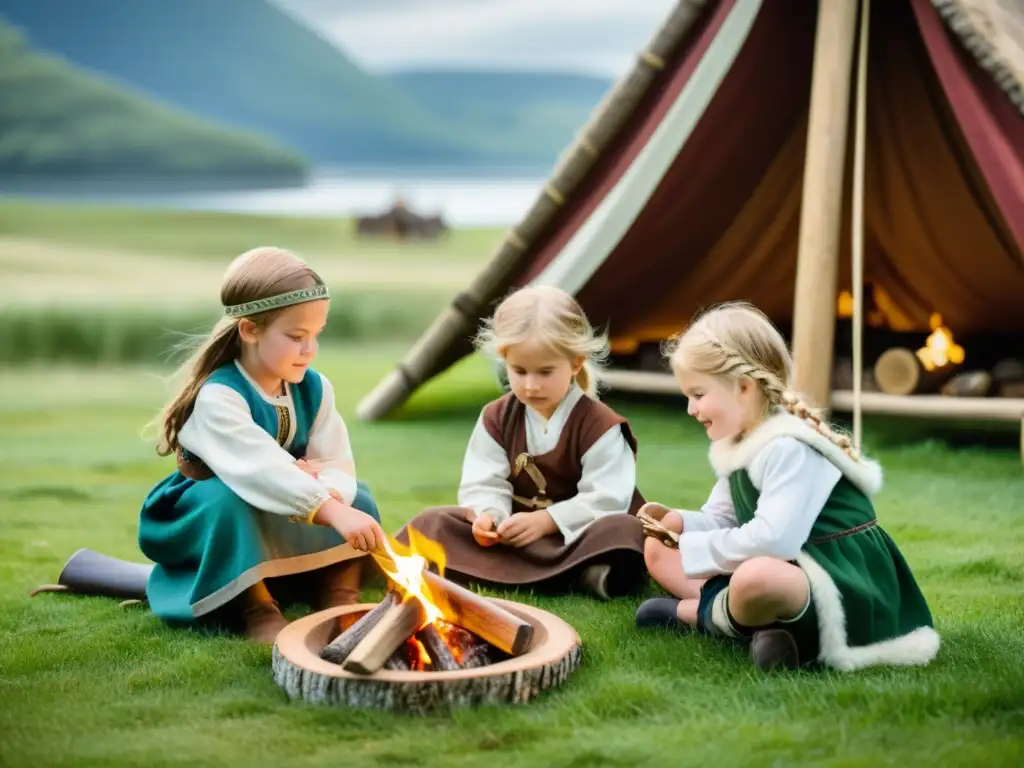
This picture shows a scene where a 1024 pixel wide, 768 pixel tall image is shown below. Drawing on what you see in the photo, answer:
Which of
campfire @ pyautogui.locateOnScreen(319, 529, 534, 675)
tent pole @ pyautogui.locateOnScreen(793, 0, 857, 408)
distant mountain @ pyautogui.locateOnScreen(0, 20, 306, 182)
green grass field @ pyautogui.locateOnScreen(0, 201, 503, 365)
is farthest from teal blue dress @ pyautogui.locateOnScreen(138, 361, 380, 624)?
distant mountain @ pyautogui.locateOnScreen(0, 20, 306, 182)

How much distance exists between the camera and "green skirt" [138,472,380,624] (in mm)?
2744

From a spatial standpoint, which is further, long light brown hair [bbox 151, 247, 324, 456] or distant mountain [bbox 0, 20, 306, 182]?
distant mountain [bbox 0, 20, 306, 182]

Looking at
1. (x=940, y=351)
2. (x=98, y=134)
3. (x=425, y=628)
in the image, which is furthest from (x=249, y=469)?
(x=98, y=134)

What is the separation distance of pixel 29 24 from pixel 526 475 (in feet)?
36.7

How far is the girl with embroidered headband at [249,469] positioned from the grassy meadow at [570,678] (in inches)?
5.1

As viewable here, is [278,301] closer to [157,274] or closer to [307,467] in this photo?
[307,467]

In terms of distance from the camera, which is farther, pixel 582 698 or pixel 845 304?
pixel 845 304

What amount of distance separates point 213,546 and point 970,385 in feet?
12.0

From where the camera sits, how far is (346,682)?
2154mm

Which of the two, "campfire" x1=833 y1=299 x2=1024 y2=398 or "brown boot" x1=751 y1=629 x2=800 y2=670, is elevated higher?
"campfire" x1=833 y1=299 x2=1024 y2=398

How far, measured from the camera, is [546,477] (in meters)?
3.11

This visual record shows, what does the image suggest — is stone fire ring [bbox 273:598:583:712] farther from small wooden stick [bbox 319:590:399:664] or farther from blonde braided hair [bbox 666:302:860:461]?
blonde braided hair [bbox 666:302:860:461]

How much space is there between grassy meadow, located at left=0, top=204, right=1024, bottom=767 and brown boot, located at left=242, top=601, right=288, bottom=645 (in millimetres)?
71

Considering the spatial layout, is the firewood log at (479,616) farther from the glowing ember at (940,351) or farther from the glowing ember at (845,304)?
the glowing ember at (845,304)
